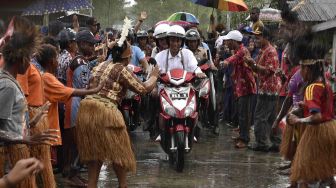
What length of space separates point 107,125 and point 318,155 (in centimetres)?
205

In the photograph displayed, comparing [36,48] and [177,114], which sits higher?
[36,48]

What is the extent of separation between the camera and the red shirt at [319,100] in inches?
244

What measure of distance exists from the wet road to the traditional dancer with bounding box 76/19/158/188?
116 centimetres

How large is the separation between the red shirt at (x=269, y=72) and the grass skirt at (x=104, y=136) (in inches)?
152

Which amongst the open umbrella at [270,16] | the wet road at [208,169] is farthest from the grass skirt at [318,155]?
the open umbrella at [270,16]

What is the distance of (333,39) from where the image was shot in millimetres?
14641

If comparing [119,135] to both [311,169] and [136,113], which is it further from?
[136,113]

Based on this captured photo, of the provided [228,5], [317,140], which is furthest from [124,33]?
[228,5]

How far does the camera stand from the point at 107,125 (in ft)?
21.6

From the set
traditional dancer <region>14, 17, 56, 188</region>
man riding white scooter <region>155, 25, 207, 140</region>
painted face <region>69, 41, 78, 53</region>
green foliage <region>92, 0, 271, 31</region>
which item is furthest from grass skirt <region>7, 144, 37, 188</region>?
green foliage <region>92, 0, 271, 31</region>

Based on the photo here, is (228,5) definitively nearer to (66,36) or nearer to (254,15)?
(254,15)

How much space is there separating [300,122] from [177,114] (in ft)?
8.40

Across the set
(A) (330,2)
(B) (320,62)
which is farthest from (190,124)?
(A) (330,2)

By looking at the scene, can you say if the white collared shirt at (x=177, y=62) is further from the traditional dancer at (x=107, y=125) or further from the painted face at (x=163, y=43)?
the traditional dancer at (x=107, y=125)
